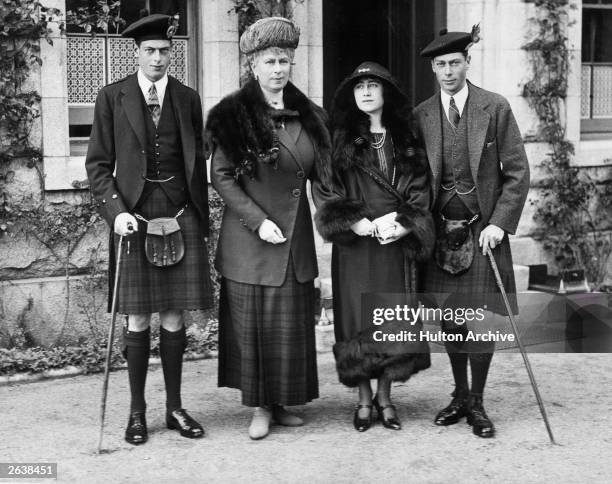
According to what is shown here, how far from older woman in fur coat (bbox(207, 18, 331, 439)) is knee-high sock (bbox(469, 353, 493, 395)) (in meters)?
0.85

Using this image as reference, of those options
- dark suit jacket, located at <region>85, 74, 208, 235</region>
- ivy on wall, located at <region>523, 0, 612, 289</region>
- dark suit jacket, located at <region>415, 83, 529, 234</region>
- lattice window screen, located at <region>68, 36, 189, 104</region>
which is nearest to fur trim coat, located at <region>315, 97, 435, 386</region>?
dark suit jacket, located at <region>415, 83, 529, 234</region>

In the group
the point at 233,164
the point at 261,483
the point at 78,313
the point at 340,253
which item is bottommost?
the point at 261,483

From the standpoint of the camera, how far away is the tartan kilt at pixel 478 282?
5.27 metres

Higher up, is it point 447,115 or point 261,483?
point 447,115

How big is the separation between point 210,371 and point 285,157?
1959 mm

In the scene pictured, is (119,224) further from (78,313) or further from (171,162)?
(78,313)

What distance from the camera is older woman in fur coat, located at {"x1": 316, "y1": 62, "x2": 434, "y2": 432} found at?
17.0 feet

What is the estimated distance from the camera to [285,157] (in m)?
5.17

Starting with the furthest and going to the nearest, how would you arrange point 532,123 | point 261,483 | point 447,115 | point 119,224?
point 532,123 → point 447,115 → point 119,224 → point 261,483

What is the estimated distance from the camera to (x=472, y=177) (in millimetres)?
5223

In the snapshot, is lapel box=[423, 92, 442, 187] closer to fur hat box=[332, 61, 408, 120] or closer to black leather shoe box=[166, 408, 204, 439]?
fur hat box=[332, 61, 408, 120]

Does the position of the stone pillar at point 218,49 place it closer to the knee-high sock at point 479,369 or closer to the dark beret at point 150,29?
the dark beret at point 150,29

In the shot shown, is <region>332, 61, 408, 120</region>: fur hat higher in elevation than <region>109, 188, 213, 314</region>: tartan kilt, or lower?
higher

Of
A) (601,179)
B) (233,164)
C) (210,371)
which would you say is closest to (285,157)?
(233,164)
